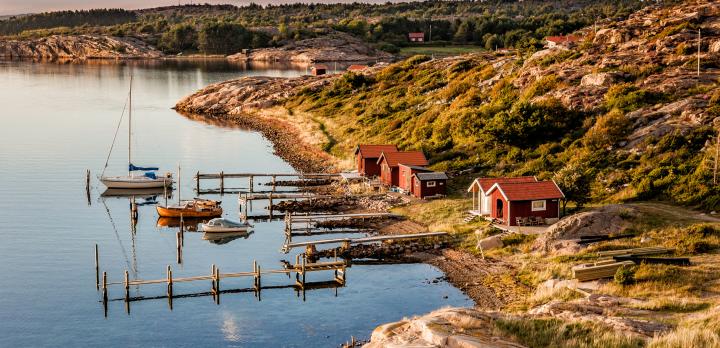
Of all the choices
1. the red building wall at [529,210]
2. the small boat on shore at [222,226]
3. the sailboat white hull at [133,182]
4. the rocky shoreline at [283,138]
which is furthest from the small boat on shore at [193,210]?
the red building wall at [529,210]

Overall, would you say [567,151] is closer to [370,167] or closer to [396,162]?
[396,162]

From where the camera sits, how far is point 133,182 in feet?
296

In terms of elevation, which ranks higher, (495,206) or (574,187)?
(574,187)

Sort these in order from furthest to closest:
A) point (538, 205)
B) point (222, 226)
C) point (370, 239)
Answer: point (222, 226) → point (370, 239) → point (538, 205)

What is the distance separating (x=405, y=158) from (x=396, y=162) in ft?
3.47

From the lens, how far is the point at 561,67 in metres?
105

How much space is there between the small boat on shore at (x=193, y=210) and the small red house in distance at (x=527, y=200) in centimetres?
2796

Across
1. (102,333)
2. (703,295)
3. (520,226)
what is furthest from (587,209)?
(102,333)

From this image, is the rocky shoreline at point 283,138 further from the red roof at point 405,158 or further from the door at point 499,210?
the door at point 499,210

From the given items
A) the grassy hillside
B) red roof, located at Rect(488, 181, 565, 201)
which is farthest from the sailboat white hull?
red roof, located at Rect(488, 181, 565, 201)

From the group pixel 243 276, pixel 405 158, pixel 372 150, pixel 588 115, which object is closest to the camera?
pixel 243 276

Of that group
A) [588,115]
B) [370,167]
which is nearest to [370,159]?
[370,167]

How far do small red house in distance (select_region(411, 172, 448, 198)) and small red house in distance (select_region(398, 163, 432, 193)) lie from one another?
67.4 inches

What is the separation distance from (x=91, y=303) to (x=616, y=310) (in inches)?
1283
